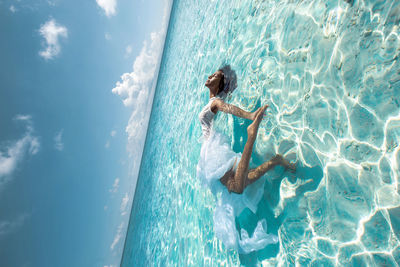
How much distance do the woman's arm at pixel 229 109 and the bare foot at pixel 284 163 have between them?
1.64 feet

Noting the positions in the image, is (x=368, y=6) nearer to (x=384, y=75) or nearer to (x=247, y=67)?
(x=384, y=75)

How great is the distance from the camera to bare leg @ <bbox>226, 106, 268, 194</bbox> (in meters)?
1.72

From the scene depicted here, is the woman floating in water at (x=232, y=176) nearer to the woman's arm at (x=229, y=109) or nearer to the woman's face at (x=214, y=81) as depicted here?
the woman's arm at (x=229, y=109)

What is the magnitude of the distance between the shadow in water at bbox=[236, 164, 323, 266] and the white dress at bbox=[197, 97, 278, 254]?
0.07 metres

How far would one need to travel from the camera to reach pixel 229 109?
79.3 inches

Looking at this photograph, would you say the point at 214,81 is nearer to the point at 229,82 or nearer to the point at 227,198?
the point at 229,82

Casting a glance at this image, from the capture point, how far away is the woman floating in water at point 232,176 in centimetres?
176

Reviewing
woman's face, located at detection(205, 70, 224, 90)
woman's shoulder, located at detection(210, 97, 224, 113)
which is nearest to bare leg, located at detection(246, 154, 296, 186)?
woman's shoulder, located at detection(210, 97, 224, 113)

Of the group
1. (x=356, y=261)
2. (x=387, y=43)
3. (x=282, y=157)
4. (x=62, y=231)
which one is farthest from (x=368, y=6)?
(x=62, y=231)

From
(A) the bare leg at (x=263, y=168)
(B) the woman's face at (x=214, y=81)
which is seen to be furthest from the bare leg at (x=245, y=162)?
(B) the woman's face at (x=214, y=81)

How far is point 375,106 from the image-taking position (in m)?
1.30

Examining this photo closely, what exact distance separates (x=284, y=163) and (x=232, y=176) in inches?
20.8

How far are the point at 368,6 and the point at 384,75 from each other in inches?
22.8

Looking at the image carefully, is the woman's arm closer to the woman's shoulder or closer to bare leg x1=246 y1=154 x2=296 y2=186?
the woman's shoulder
